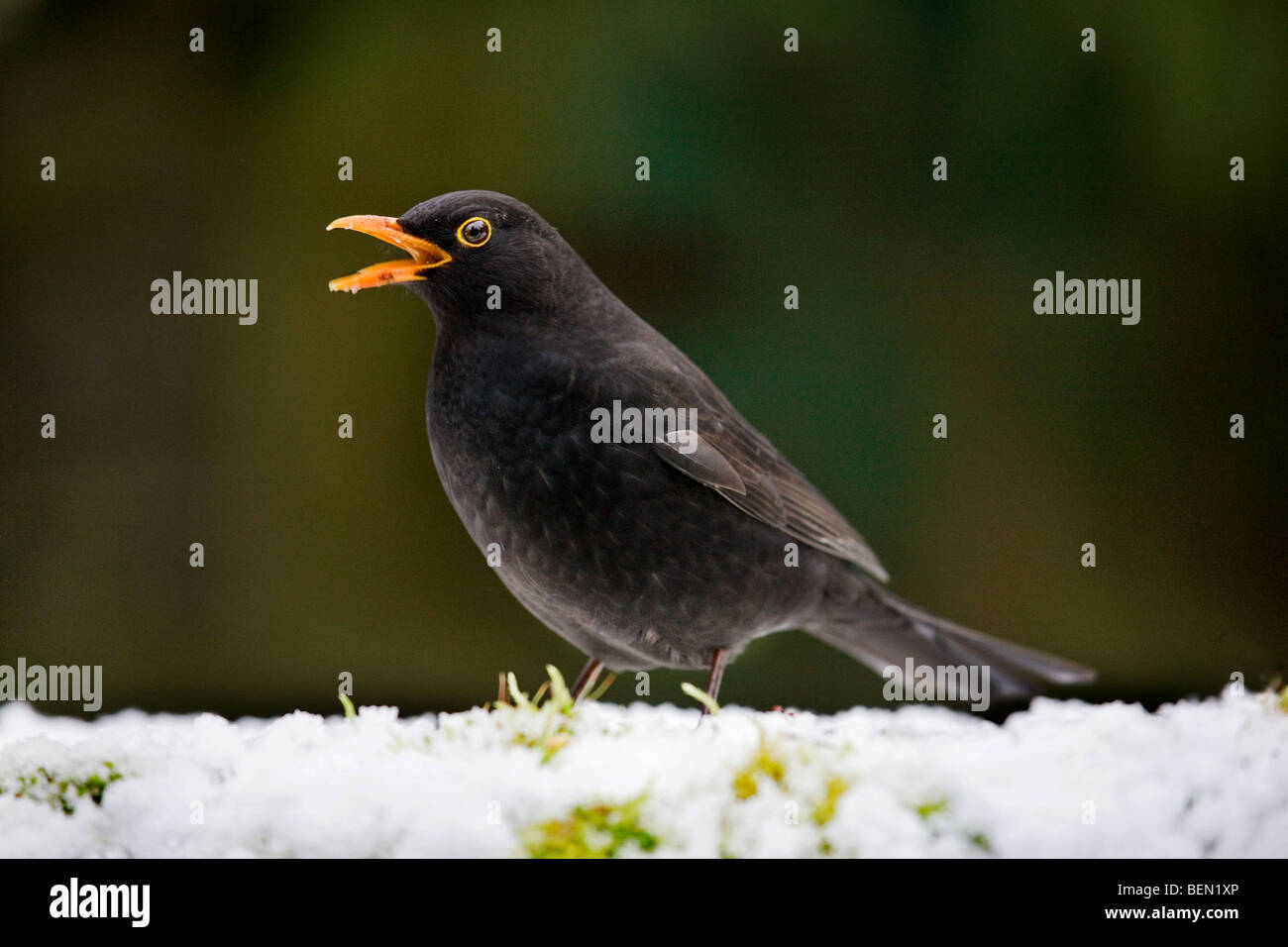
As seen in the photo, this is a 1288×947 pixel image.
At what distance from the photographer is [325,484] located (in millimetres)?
4102

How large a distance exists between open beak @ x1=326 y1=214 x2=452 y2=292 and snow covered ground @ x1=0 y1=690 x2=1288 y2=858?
3.32 ft

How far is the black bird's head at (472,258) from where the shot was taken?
259 centimetres

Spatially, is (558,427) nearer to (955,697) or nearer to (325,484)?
(955,697)

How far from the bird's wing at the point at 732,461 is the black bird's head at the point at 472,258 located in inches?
10.9

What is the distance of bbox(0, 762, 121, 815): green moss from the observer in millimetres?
1926

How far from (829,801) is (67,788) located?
1.26 metres

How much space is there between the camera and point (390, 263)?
8.48 feet

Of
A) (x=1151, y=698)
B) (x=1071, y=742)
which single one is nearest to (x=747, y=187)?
(x=1151, y=698)
